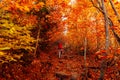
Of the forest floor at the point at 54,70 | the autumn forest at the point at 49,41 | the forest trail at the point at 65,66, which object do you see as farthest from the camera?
the forest trail at the point at 65,66

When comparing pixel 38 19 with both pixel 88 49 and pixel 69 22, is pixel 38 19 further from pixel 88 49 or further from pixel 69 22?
pixel 88 49

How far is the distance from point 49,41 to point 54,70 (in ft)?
15.4

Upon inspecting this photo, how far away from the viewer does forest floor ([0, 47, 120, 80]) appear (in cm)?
1711

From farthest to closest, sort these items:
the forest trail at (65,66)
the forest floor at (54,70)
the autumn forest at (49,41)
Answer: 1. the forest trail at (65,66)
2. the forest floor at (54,70)
3. the autumn forest at (49,41)

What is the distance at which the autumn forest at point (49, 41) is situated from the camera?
14492 millimetres

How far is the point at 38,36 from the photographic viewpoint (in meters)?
21.2

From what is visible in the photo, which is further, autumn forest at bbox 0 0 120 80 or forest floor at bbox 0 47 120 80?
forest floor at bbox 0 47 120 80

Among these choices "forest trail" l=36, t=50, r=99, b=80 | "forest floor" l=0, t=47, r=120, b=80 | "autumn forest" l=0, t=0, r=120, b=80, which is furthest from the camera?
"forest trail" l=36, t=50, r=99, b=80

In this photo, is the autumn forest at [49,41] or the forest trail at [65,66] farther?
the forest trail at [65,66]

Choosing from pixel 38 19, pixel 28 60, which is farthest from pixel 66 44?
pixel 28 60

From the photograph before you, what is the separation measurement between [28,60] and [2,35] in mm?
6515

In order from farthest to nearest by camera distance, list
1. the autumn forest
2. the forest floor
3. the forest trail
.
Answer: the forest trail
the forest floor
the autumn forest

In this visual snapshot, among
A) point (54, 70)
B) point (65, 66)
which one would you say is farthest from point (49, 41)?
point (54, 70)

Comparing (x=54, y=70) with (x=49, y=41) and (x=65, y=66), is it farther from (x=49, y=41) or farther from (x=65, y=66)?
(x=49, y=41)
